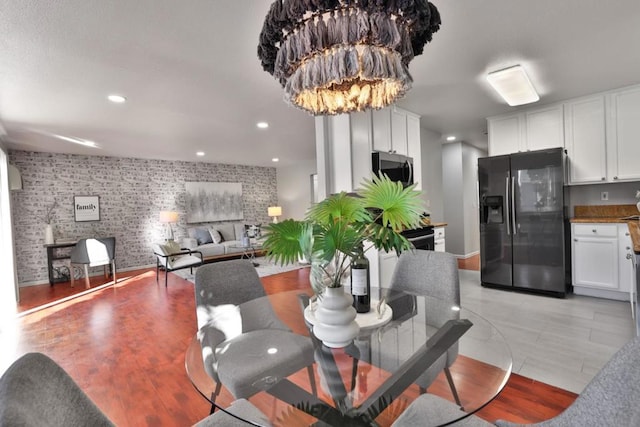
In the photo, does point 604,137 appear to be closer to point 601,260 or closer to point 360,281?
point 601,260

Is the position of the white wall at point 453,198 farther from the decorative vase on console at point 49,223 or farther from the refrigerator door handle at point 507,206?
the decorative vase on console at point 49,223

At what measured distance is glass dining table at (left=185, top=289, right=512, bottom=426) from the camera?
3.06ft

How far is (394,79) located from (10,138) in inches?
227

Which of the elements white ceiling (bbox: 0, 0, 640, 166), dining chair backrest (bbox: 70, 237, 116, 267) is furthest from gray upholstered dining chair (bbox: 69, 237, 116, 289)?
white ceiling (bbox: 0, 0, 640, 166)

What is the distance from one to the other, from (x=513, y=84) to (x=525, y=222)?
1721 mm

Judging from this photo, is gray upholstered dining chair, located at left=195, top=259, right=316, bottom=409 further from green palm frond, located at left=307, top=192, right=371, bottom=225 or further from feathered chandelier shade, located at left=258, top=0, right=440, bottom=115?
feathered chandelier shade, located at left=258, top=0, right=440, bottom=115

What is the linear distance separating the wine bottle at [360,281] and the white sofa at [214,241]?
5.01 meters

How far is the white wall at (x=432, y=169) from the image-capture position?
186 inches

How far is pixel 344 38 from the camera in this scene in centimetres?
107

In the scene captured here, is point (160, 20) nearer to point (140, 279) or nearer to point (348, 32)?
point (348, 32)

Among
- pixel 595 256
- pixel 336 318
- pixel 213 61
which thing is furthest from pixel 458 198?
pixel 336 318

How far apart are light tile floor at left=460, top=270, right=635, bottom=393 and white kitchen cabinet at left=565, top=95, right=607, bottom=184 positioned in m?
1.46

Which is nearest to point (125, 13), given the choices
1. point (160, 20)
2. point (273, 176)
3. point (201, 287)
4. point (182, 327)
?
point (160, 20)

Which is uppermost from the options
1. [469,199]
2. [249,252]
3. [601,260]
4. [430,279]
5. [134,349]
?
[469,199]
